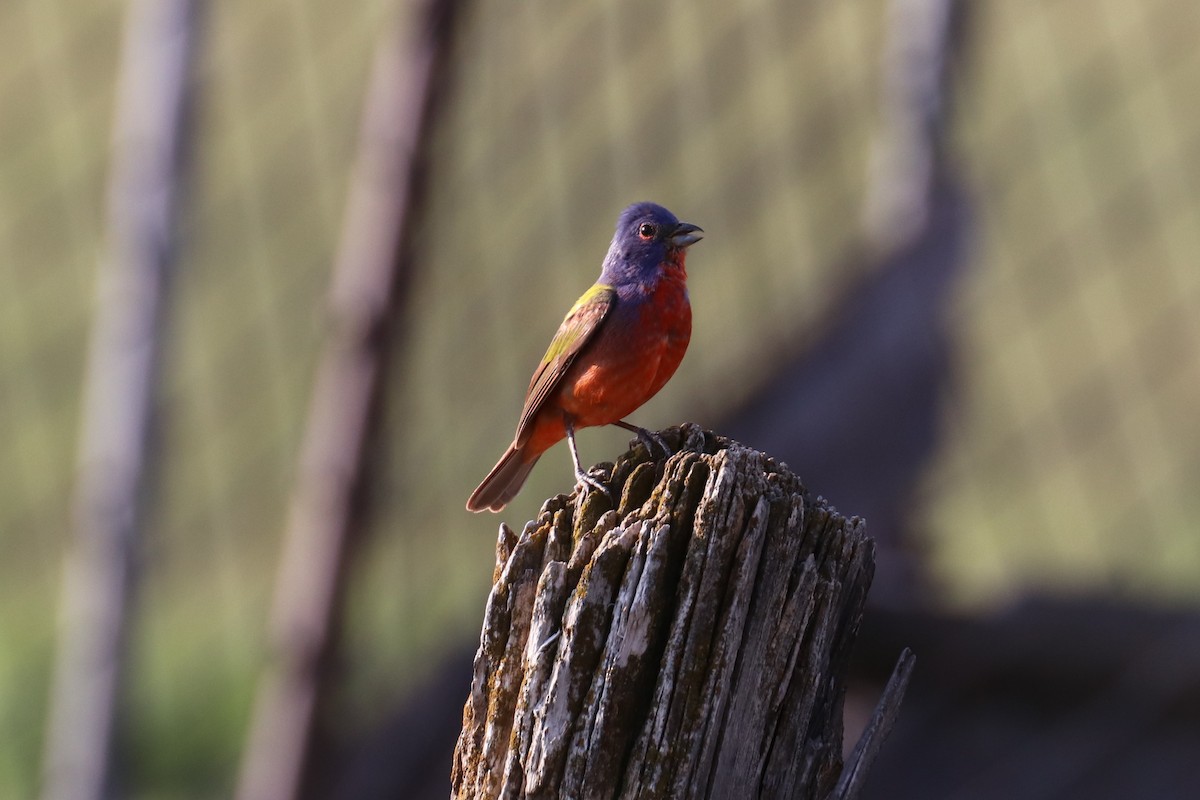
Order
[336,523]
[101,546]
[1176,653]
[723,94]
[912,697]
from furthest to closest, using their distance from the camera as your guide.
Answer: [723,94] → [912,697] → [1176,653] → [101,546] → [336,523]

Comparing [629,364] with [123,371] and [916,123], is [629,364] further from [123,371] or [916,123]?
[916,123]

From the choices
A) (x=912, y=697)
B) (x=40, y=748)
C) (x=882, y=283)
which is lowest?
(x=40, y=748)

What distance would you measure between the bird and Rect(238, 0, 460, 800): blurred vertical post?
105 cm

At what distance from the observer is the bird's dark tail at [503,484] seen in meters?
3.59

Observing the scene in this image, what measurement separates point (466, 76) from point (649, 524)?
2.82 meters

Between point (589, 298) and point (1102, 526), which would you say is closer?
point (589, 298)

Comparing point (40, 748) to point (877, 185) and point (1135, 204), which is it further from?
point (1135, 204)

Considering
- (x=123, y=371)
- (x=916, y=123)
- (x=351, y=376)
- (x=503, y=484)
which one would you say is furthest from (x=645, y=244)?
(x=916, y=123)

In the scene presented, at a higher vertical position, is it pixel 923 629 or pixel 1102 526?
pixel 1102 526

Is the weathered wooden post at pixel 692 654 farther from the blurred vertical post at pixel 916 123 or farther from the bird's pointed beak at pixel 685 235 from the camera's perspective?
the blurred vertical post at pixel 916 123

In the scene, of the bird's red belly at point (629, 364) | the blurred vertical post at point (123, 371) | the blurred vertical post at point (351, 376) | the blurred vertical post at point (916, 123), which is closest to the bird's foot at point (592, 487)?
the bird's red belly at point (629, 364)

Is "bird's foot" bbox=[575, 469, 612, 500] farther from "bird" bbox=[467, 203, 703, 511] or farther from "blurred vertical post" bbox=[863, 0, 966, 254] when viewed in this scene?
"blurred vertical post" bbox=[863, 0, 966, 254]

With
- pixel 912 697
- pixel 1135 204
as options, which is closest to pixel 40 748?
pixel 912 697

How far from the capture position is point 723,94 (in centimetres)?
748
